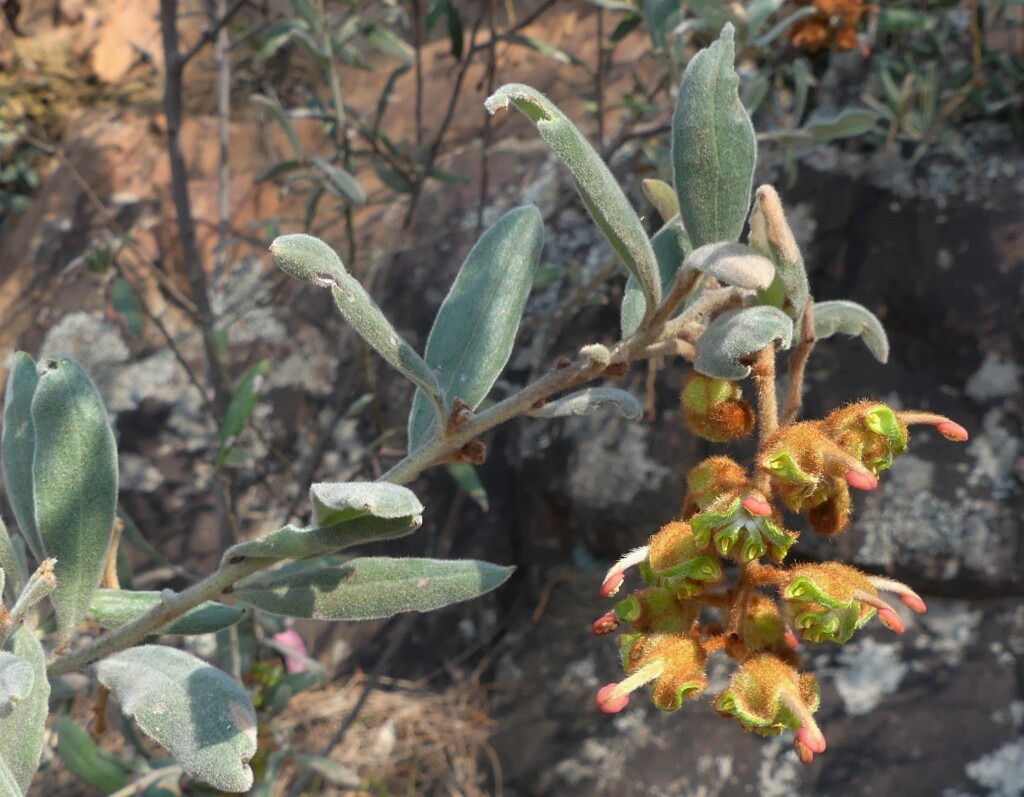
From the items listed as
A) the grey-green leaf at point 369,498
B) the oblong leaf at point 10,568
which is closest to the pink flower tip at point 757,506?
the grey-green leaf at point 369,498

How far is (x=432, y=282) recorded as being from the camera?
229 centimetres

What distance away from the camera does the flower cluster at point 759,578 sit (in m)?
0.59

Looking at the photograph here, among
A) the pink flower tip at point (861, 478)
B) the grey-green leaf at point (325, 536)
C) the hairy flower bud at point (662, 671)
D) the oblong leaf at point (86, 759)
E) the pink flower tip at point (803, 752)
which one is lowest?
the oblong leaf at point (86, 759)

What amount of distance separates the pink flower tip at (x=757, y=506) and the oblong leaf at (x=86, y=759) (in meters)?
1.09

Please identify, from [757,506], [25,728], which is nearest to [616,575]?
[757,506]

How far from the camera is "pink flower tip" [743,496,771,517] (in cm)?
57

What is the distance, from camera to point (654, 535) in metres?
0.66

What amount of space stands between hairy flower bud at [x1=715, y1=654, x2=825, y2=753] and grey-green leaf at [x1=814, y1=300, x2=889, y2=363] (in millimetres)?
274

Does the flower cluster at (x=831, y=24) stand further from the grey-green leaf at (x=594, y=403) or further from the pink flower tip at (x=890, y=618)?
the pink flower tip at (x=890, y=618)

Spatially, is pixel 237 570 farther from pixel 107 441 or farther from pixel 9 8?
pixel 9 8

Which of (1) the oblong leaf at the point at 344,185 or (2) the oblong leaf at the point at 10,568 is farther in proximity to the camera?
(1) the oblong leaf at the point at 344,185

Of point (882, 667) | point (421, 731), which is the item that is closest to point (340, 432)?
point (421, 731)

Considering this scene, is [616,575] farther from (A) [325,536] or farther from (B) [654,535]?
(A) [325,536]

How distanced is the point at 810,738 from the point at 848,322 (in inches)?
13.3
